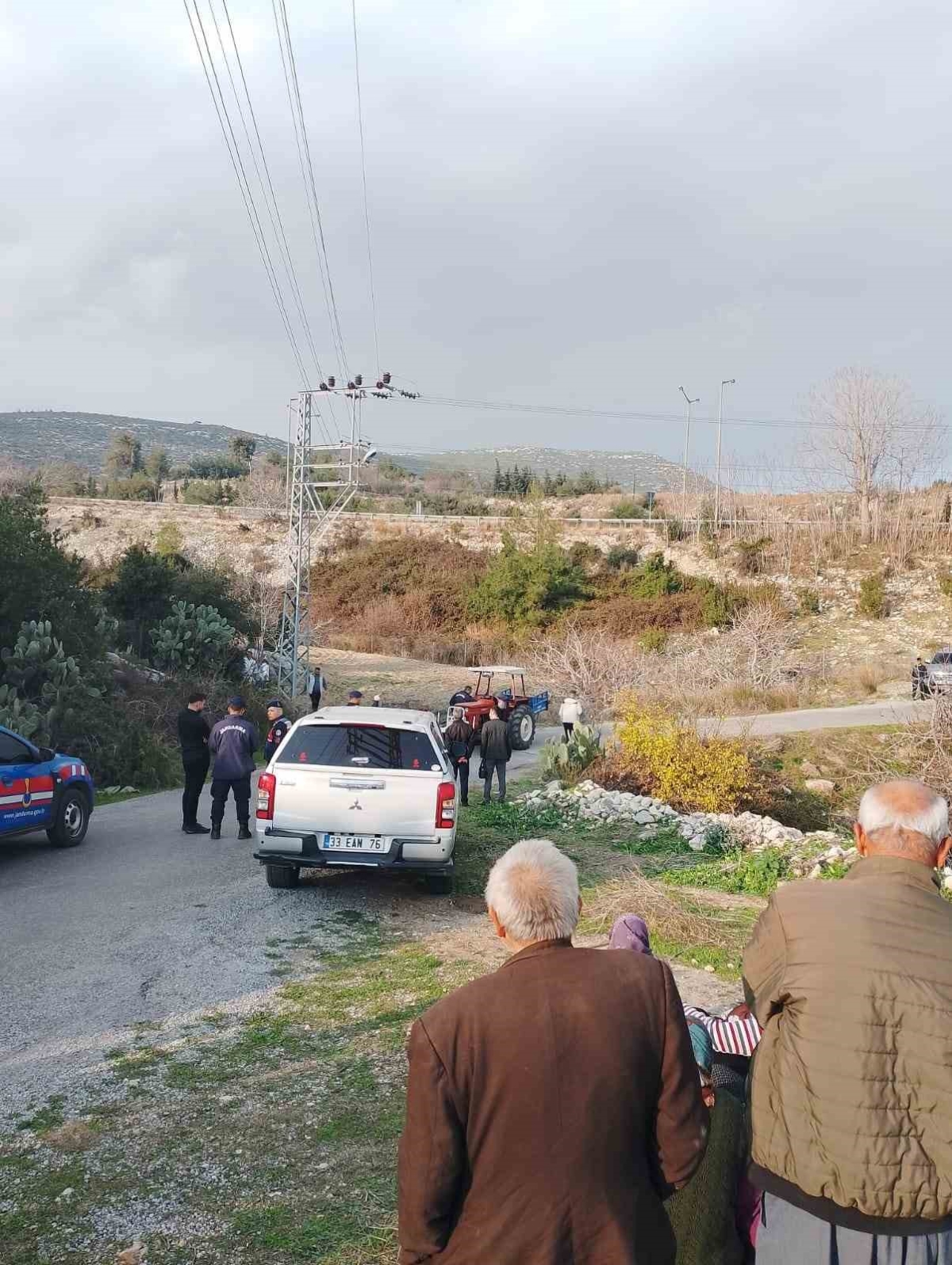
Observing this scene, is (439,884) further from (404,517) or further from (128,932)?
(404,517)

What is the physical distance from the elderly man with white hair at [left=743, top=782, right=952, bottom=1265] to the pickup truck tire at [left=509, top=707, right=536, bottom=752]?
70.9ft

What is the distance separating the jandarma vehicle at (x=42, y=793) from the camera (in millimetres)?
11359

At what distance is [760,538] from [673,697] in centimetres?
4198

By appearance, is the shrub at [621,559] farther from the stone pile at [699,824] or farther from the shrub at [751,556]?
the stone pile at [699,824]

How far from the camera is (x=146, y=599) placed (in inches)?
1152

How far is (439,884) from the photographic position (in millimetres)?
10547

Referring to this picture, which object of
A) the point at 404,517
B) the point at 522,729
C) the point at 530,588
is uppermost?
the point at 404,517

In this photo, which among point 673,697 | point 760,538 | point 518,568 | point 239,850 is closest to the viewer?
point 239,850

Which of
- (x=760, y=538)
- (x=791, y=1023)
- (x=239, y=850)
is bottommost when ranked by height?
(x=239, y=850)

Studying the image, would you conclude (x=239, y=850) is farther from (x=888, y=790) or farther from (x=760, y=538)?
(x=760, y=538)

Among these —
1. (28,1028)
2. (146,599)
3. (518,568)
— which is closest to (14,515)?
(146,599)

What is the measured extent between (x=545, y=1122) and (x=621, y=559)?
2263 inches

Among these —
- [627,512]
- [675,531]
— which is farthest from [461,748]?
[627,512]

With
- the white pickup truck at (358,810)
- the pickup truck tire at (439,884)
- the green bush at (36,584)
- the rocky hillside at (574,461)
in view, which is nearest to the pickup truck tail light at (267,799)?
the white pickup truck at (358,810)
